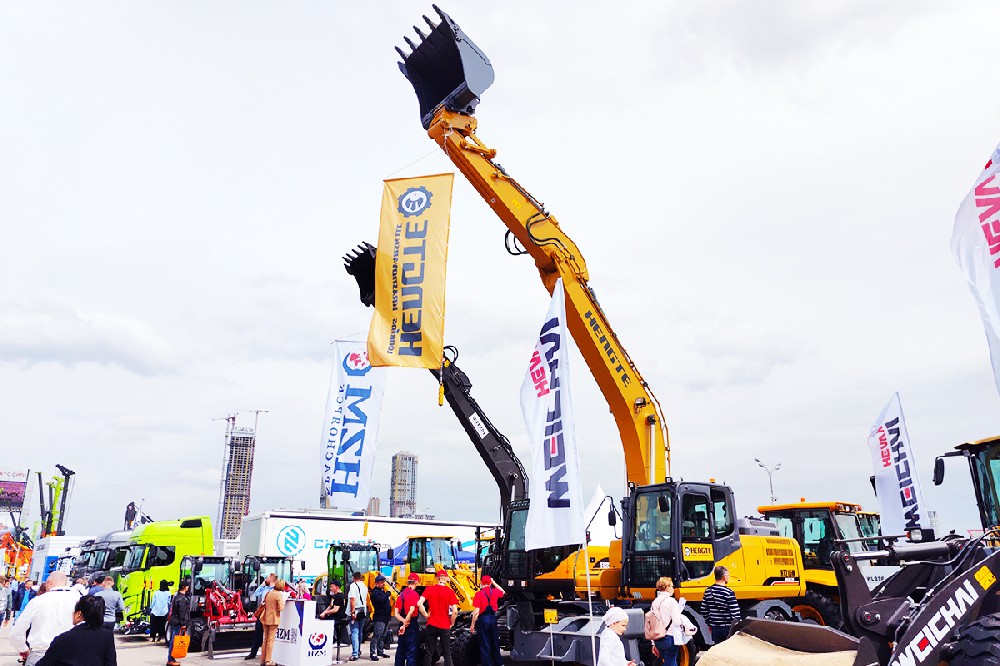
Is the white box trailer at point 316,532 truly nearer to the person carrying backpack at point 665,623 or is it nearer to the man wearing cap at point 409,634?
the man wearing cap at point 409,634

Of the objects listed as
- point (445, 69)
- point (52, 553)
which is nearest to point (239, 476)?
point (52, 553)

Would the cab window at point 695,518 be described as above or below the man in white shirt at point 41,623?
above

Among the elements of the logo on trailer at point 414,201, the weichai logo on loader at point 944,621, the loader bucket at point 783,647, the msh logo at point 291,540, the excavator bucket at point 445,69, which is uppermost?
the excavator bucket at point 445,69

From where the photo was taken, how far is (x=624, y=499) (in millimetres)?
10641

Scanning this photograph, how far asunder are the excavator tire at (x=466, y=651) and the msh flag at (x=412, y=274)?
13.4 feet

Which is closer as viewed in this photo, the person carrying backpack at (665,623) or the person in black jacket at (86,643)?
the person in black jacket at (86,643)

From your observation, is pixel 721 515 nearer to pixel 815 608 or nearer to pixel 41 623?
pixel 815 608

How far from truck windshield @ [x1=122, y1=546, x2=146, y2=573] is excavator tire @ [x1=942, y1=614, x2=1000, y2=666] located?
19989 millimetres

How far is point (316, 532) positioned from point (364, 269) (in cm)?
1833

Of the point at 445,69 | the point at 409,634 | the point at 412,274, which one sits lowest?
the point at 409,634

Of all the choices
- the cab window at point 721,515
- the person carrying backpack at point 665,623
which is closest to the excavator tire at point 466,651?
the person carrying backpack at point 665,623

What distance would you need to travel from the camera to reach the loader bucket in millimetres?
5750

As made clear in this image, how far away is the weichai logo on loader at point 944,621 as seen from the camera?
16.0ft

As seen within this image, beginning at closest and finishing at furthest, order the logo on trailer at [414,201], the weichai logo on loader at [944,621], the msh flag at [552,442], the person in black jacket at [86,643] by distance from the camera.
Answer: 1. the weichai logo on loader at [944,621]
2. the person in black jacket at [86,643]
3. the msh flag at [552,442]
4. the logo on trailer at [414,201]
